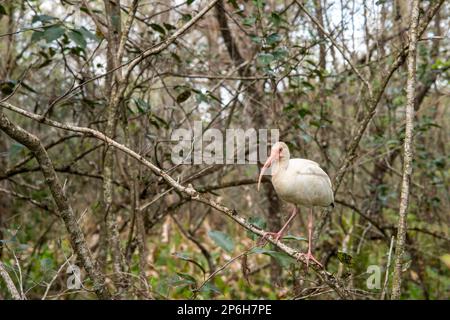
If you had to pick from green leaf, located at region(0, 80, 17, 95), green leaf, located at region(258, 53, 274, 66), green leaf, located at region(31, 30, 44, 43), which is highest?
green leaf, located at region(31, 30, 44, 43)

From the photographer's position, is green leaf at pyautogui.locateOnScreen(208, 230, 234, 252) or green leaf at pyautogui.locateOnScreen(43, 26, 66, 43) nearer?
green leaf at pyautogui.locateOnScreen(208, 230, 234, 252)

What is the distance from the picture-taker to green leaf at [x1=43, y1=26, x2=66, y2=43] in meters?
3.56

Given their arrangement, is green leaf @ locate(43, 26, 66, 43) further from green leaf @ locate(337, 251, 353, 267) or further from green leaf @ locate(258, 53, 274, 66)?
green leaf @ locate(337, 251, 353, 267)

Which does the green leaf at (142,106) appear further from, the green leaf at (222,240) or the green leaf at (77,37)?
the green leaf at (222,240)

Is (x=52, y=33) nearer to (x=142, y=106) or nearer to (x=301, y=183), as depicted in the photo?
(x=142, y=106)

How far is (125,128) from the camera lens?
11.9ft

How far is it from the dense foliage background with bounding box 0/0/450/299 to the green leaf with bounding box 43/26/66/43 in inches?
0.7

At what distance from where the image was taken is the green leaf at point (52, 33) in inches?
140

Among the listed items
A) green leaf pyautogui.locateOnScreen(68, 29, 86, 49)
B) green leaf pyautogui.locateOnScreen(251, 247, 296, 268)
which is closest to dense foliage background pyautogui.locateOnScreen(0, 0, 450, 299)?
green leaf pyautogui.locateOnScreen(68, 29, 86, 49)

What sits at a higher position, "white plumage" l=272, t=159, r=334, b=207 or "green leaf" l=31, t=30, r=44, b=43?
"green leaf" l=31, t=30, r=44, b=43

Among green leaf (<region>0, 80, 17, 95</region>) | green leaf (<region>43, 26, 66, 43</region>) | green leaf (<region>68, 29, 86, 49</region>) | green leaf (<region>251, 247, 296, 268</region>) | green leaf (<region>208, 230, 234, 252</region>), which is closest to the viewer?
green leaf (<region>251, 247, 296, 268</region>)

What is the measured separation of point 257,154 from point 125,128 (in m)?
1.76
